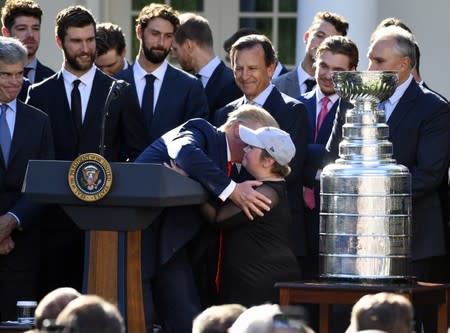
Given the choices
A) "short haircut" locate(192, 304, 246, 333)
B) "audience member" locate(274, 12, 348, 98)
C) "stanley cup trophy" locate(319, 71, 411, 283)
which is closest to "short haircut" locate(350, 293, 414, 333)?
"short haircut" locate(192, 304, 246, 333)

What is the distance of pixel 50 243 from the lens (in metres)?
9.22

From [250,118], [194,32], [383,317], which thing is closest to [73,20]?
[194,32]

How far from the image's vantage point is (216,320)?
563 cm

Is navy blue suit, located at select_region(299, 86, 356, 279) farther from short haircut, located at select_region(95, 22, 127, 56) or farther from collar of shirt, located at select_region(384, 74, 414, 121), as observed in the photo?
short haircut, located at select_region(95, 22, 127, 56)

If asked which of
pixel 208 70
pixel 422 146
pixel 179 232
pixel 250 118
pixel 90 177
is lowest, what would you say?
pixel 179 232

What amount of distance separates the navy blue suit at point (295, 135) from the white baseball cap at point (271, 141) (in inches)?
30.0

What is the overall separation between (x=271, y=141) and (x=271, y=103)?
1100 millimetres

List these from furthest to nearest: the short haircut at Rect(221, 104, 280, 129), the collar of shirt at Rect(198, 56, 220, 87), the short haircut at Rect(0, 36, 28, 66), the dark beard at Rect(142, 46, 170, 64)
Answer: the collar of shirt at Rect(198, 56, 220, 87) → the dark beard at Rect(142, 46, 170, 64) → the short haircut at Rect(0, 36, 28, 66) → the short haircut at Rect(221, 104, 280, 129)

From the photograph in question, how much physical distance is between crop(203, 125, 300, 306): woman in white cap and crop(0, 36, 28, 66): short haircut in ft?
5.32

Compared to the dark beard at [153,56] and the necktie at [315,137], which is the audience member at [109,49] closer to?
the dark beard at [153,56]

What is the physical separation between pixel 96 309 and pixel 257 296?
284 cm

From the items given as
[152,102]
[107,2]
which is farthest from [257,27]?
[152,102]

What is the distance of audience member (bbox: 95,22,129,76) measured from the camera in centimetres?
1089

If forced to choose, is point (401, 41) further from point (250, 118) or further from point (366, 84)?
point (250, 118)
